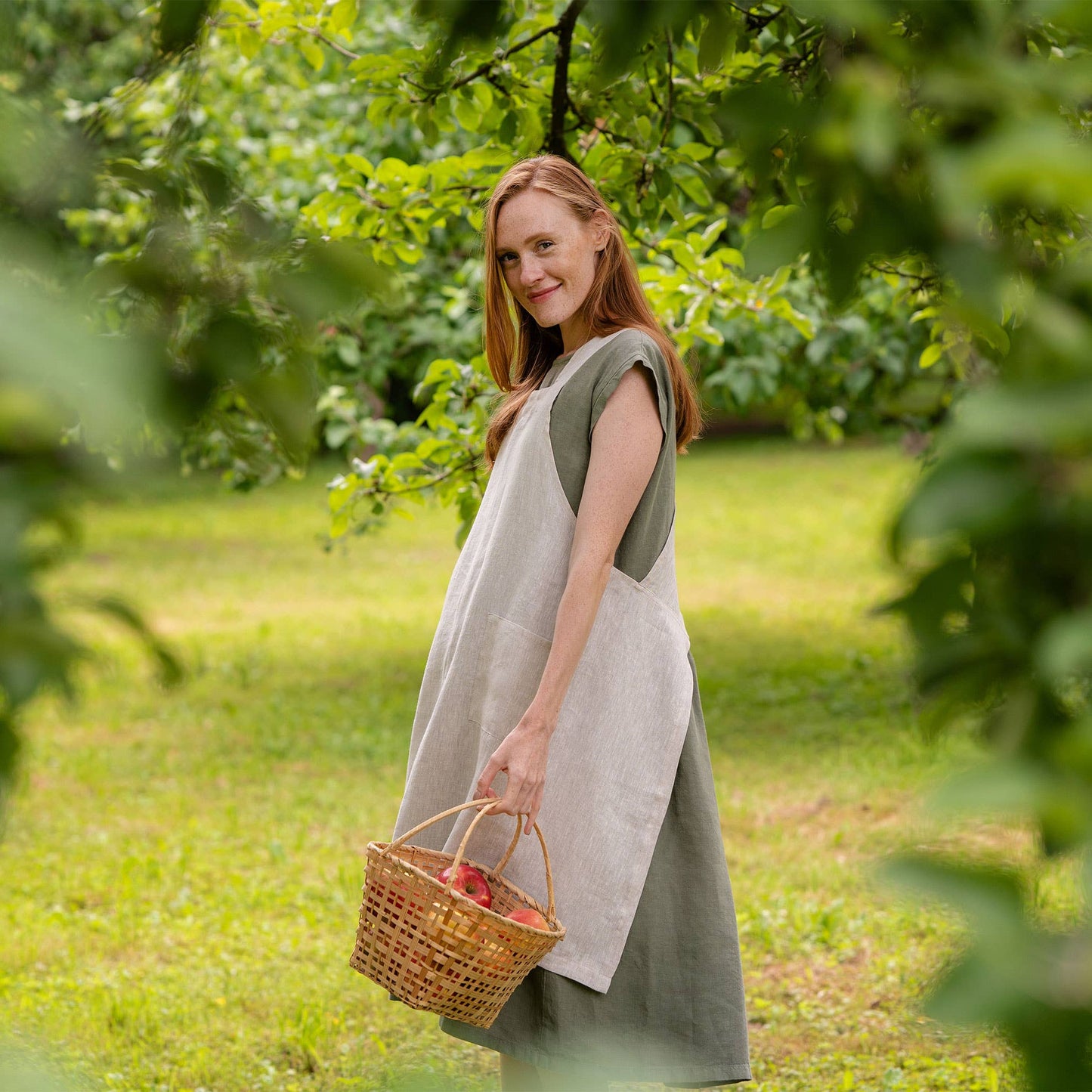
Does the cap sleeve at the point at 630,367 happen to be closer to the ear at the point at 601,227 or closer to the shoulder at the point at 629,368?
the shoulder at the point at 629,368

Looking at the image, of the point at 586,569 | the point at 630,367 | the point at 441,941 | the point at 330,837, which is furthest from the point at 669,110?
the point at 330,837

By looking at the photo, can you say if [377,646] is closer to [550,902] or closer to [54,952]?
[54,952]

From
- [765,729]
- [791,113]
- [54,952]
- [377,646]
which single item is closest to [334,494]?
[54,952]

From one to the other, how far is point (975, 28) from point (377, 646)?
8.34 meters

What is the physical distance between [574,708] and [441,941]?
0.47m

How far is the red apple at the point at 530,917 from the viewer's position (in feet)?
6.68

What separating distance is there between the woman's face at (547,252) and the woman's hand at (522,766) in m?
0.73

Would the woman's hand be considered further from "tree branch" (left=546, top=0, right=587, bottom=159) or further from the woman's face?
"tree branch" (left=546, top=0, right=587, bottom=159)

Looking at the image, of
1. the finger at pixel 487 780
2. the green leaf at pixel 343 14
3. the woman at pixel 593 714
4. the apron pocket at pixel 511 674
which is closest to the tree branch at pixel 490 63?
the green leaf at pixel 343 14

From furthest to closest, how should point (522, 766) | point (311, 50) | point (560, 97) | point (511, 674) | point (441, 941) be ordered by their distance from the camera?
point (311, 50) < point (560, 97) < point (511, 674) < point (522, 766) < point (441, 941)

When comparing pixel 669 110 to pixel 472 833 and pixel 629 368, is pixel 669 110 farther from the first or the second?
pixel 472 833

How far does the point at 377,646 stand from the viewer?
8.92 m

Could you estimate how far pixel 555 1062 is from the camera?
2.09 metres

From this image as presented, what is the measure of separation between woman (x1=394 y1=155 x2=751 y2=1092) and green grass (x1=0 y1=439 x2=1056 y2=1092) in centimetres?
39
